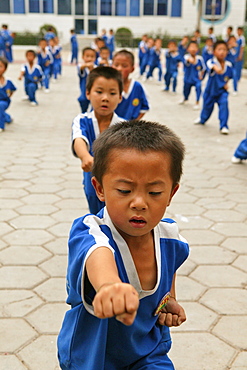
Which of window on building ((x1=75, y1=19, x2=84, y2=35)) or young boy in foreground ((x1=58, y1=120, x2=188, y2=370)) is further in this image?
window on building ((x1=75, y1=19, x2=84, y2=35))

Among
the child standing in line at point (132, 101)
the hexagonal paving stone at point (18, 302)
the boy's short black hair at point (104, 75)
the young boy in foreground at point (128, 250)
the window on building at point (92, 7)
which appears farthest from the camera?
the window on building at point (92, 7)

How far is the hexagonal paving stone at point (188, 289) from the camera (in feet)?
9.32

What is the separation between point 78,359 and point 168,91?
13.3 metres

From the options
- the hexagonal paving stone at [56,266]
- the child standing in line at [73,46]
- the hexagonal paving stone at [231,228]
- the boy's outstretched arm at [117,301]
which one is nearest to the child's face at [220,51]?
the hexagonal paving stone at [231,228]

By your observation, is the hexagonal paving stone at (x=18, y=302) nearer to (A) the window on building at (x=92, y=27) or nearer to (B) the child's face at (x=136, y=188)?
(B) the child's face at (x=136, y=188)

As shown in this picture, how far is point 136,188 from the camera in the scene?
1.38m

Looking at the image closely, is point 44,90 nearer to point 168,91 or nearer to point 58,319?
point 168,91

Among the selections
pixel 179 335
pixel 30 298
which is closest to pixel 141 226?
pixel 179 335

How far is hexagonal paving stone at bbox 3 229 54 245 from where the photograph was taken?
358 centimetres

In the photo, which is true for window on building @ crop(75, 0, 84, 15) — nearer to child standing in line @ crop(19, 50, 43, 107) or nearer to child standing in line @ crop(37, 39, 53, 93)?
child standing in line @ crop(37, 39, 53, 93)

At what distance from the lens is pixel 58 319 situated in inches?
101

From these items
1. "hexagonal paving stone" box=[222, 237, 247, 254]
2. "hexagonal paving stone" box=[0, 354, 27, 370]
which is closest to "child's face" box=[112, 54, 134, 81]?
"hexagonal paving stone" box=[222, 237, 247, 254]

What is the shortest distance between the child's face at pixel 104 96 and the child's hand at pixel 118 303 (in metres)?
2.14

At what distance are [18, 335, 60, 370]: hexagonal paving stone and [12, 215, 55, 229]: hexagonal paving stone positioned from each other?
1554 mm
